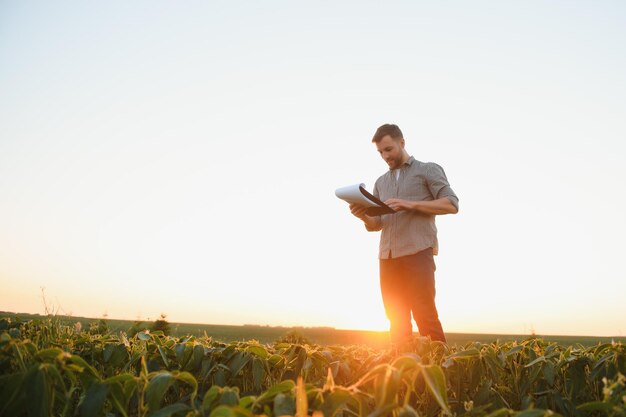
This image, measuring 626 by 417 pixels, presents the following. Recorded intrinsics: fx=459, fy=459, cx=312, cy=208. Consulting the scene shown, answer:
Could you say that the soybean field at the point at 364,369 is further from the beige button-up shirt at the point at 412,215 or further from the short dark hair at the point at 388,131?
the short dark hair at the point at 388,131

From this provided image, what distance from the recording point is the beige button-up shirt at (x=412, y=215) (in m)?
4.90

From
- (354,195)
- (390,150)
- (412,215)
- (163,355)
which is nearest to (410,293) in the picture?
(412,215)

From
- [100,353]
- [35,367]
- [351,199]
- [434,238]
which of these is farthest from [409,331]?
[35,367]

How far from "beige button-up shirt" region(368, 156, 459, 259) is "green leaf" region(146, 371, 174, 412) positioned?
12.3 feet

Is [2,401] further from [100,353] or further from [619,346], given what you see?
[619,346]

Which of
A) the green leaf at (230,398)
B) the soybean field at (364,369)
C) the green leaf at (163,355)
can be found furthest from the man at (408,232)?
the green leaf at (230,398)

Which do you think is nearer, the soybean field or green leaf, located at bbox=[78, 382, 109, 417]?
green leaf, located at bbox=[78, 382, 109, 417]

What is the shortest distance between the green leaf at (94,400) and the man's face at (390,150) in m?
4.30

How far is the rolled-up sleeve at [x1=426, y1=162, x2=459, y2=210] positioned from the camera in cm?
488

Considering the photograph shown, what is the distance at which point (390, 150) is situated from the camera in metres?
5.26

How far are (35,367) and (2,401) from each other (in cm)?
19

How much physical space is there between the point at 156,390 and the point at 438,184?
4.13 m

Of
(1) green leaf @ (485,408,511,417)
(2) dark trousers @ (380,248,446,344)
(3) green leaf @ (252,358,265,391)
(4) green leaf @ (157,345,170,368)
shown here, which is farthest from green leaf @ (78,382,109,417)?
(2) dark trousers @ (380,248,446,344)

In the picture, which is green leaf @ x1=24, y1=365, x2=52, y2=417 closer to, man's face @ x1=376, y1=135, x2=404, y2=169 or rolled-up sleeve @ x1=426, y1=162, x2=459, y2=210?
rolled-up sleeve @ x1=426, y1=162, x2=459, y2=210
